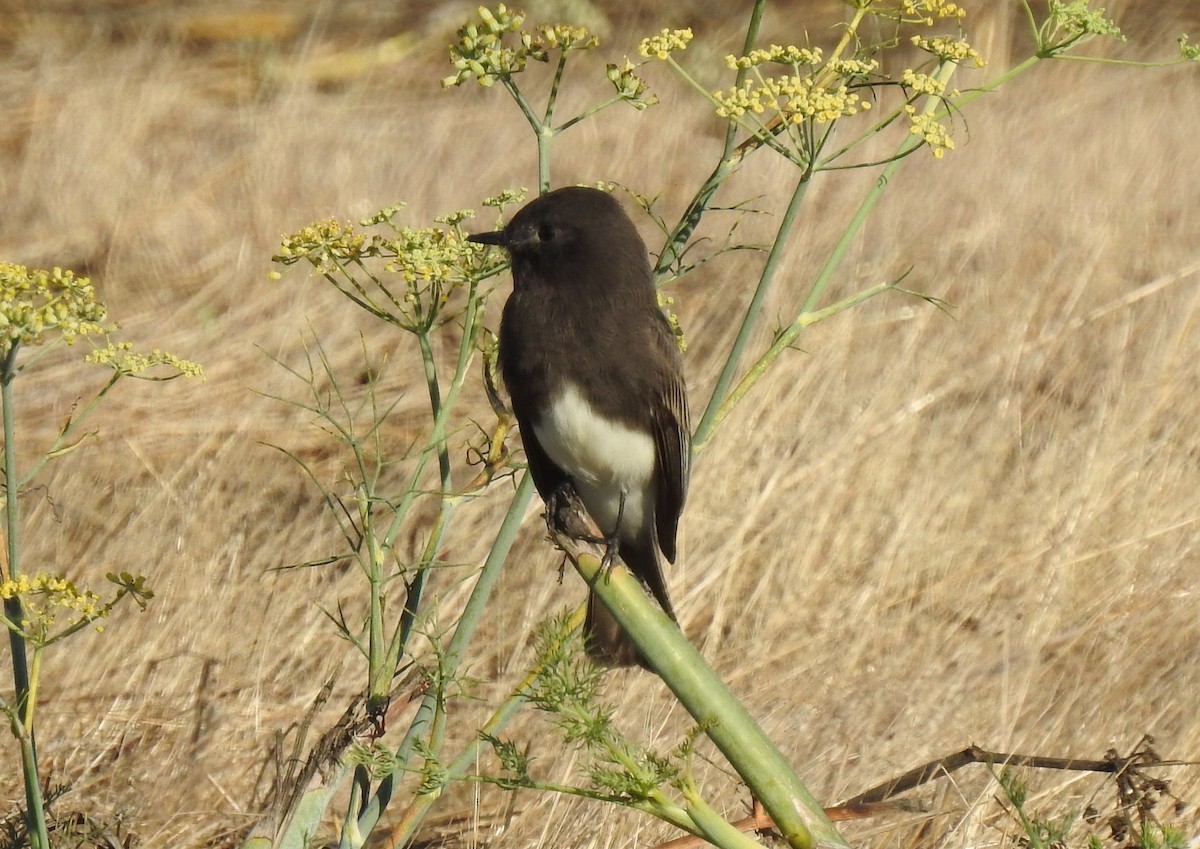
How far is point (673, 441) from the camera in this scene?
10.1 feet

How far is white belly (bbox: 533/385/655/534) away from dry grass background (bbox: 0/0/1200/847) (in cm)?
38

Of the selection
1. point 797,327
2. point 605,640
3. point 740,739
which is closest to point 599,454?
point 605,640

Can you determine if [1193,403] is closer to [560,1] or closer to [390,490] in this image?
[390,490]

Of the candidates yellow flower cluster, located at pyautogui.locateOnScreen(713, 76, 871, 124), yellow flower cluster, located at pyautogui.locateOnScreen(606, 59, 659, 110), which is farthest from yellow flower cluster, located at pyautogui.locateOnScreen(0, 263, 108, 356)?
yellow flower cluster, located at pyautogui.locateOnScreen(713, 76, 871, 124)

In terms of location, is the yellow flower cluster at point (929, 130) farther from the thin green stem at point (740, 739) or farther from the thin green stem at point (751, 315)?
the thin green stem at point (740, 739)

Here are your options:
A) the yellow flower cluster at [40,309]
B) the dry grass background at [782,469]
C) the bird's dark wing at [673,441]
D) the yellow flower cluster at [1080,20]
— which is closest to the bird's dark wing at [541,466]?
the bird's dark wing at [673,441]

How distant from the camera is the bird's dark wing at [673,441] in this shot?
3.00 m

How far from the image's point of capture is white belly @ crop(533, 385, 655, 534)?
2939 millimetres

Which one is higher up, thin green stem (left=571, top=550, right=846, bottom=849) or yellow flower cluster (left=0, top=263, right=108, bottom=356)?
yellow flower cluster (left=0, top=263, right=108, bottom=356)

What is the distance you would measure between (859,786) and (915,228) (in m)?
2.81

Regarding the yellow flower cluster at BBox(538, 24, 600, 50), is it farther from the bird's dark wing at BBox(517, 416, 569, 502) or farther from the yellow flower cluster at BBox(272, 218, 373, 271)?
the bird's dark wing at BBox(517, 416, 569, 502)

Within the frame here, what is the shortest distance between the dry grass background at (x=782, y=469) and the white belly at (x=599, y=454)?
38 cm

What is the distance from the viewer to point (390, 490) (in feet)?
15.0

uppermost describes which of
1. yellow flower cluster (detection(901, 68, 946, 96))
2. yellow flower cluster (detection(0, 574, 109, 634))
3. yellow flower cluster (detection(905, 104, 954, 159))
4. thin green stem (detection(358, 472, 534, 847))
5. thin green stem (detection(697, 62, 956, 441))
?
yellow flower cluster (detection(901, 68, 946, 96))
